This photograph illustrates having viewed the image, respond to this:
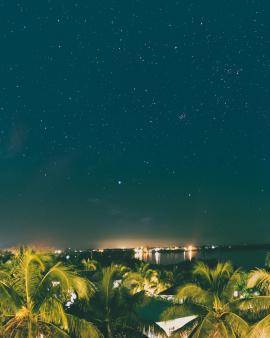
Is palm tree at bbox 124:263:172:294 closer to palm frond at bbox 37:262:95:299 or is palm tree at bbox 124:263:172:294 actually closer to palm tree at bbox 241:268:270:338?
palm tree at bbox 241:268:270:338

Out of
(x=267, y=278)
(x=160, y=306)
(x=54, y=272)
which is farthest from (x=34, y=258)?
(x=160, y=306)

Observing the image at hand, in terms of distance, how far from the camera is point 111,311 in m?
22.2

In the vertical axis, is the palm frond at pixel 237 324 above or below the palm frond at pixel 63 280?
below

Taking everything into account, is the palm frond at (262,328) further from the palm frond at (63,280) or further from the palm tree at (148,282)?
the palm tree at (148,282)

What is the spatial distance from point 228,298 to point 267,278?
2.15m

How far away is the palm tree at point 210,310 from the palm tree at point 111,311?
1.48m

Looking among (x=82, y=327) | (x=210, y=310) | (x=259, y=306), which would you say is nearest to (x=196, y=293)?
(x=210, y=310)

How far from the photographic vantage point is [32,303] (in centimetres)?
1766

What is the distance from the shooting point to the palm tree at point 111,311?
71.2 feet

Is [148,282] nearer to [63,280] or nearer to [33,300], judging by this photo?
[33,300]

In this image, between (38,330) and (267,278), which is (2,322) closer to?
(38,330)

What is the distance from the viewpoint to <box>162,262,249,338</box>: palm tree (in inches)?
802

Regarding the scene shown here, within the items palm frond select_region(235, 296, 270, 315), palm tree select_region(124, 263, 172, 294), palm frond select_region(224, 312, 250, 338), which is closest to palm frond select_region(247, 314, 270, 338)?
palm frond select_region(224, 312, 250, 338)

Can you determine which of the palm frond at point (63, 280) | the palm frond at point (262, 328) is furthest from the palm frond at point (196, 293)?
the palm frond at point (63, 280)
